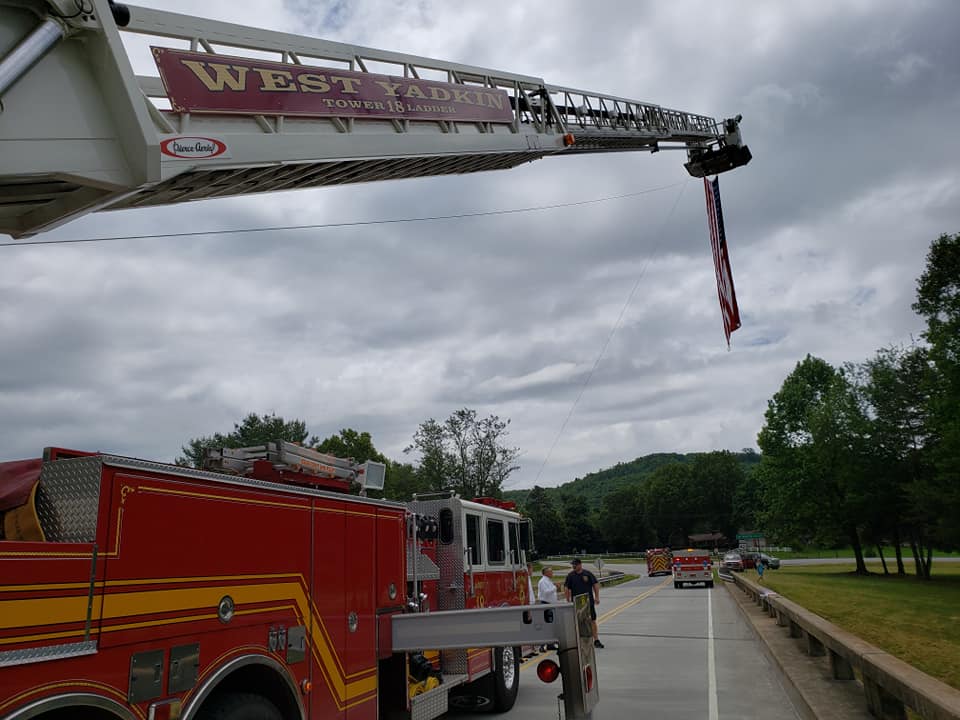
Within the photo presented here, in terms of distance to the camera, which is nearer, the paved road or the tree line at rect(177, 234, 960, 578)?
the paved road

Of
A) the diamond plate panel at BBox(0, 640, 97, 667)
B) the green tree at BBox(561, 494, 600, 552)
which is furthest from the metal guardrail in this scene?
the green tree at BBox(561, 494, 600, 552)

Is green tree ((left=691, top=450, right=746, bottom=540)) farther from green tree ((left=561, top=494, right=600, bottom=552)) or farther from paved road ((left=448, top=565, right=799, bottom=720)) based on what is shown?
paved road ((left=448, top=565, right=799, bottom=720))

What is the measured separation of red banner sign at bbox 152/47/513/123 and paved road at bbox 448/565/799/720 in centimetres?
528

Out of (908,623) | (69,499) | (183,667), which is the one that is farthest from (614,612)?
(69,499)

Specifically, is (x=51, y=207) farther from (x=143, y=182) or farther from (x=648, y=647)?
(x=648, y=647)

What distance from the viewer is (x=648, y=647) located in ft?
47.7

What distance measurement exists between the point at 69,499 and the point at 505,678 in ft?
22.2

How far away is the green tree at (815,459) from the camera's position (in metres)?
43.5

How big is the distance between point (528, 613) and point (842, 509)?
4539cm

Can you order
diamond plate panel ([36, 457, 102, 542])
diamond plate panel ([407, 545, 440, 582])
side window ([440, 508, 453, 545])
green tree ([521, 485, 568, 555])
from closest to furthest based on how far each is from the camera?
diamond plate panel ([36, 457, 102, 542]) → diamond plate panel ([407, 545, 440, 582]) → side window ([440, 508, 453, 545]) → green tree ([521, 485, 568, 555])

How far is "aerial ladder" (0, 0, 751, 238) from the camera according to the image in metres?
3.84

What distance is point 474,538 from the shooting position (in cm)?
876

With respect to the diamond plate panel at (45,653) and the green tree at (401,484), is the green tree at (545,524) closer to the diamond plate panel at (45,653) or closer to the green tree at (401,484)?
the green tree at (401,484)

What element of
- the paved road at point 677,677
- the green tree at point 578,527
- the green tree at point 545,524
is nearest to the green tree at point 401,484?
the paved road at point 677,677
